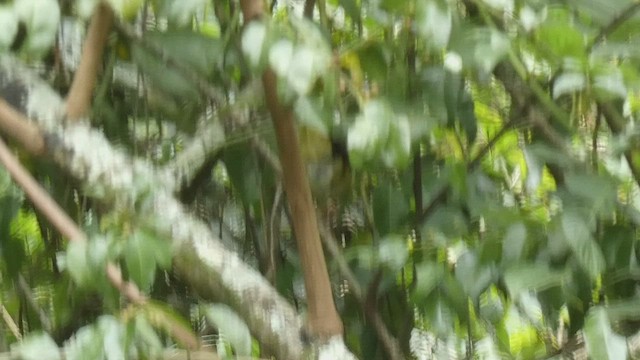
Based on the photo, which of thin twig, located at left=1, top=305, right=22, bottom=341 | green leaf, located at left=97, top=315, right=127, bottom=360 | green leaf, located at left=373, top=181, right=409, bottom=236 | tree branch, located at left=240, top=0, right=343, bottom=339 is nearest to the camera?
green leaf, located at left=97, top=315, right=127, bottom=360

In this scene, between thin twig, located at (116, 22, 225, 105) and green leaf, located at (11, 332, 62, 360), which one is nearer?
green leaf, located at (11, 332, 62, 360)

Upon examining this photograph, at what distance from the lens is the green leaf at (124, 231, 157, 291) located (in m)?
0.53

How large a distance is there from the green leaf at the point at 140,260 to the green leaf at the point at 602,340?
0.30 metres

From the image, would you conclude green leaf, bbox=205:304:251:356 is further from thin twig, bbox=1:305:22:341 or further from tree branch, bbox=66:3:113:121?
thin twig, bbox=1:305:22:341

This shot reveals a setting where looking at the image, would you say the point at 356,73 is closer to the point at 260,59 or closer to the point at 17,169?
the point at 260,59

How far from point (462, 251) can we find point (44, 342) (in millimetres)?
325

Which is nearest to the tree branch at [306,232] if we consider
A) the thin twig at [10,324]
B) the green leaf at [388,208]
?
the green leaf at [388,208]

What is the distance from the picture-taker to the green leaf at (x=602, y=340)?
0.54 metres

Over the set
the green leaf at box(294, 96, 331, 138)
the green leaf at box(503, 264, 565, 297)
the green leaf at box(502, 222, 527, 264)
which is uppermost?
the green leaf at box(294, 96, 331, 138)

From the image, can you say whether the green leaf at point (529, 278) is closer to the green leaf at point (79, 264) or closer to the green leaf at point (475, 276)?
the green leaf at point (475, 276)

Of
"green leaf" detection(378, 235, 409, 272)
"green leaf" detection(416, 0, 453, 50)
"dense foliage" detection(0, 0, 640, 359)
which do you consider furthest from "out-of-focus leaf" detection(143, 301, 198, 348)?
"green leaf" detection(416, 0, 453, 50)

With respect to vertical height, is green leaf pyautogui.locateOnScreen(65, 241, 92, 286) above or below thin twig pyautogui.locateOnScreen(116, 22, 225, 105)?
below

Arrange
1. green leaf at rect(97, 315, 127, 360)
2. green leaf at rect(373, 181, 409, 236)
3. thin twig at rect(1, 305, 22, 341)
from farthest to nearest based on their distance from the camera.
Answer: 1. thin twig at rect(1, 305, 22, 341)
2. green leaf at rect(373, 181, 409, 236)
3. green leaf at rect(97, 315, 127, 360)

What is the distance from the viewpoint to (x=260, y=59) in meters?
0.53
